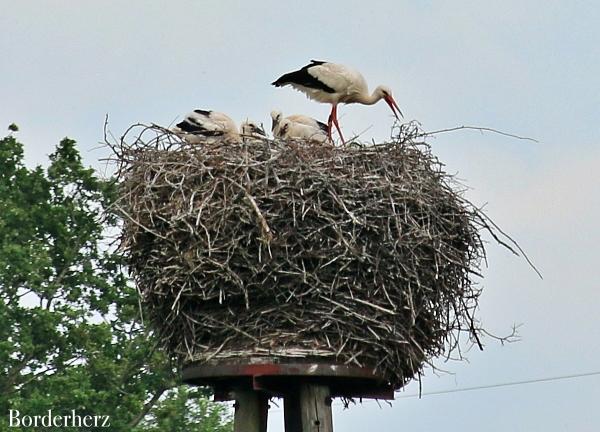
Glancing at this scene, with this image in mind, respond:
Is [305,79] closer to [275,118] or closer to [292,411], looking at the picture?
[275,118]

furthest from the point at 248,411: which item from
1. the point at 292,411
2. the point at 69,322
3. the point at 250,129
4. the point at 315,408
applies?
the point at 69,322

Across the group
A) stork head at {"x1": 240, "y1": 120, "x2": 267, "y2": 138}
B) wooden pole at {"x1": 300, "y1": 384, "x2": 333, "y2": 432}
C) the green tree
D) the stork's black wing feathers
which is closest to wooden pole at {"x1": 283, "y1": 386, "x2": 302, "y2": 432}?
wooden pole at {"x1": 300, "y1": 384, "x2": 333, "y2": 432}

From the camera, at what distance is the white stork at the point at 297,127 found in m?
8.80

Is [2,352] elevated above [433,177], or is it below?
above

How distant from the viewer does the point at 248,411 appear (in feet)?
21.9

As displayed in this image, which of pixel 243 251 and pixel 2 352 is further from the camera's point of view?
pixel 2 352

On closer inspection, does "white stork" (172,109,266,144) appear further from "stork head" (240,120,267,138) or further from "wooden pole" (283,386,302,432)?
"wooden pole" (283,386,302,432)

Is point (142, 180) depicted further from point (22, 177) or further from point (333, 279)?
point (22, 177)

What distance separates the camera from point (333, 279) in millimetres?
6660

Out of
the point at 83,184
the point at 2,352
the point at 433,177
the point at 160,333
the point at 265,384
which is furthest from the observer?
the point at 83,184

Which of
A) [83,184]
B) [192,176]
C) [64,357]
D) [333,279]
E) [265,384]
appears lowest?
[265,384]

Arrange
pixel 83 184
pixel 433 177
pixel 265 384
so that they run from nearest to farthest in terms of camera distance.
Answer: pixel 265 384 < pixel 433 177 < pixel 83 184

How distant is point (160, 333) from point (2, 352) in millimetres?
9569

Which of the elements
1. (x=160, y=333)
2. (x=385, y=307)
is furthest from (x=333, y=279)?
(x=160, y=333)
